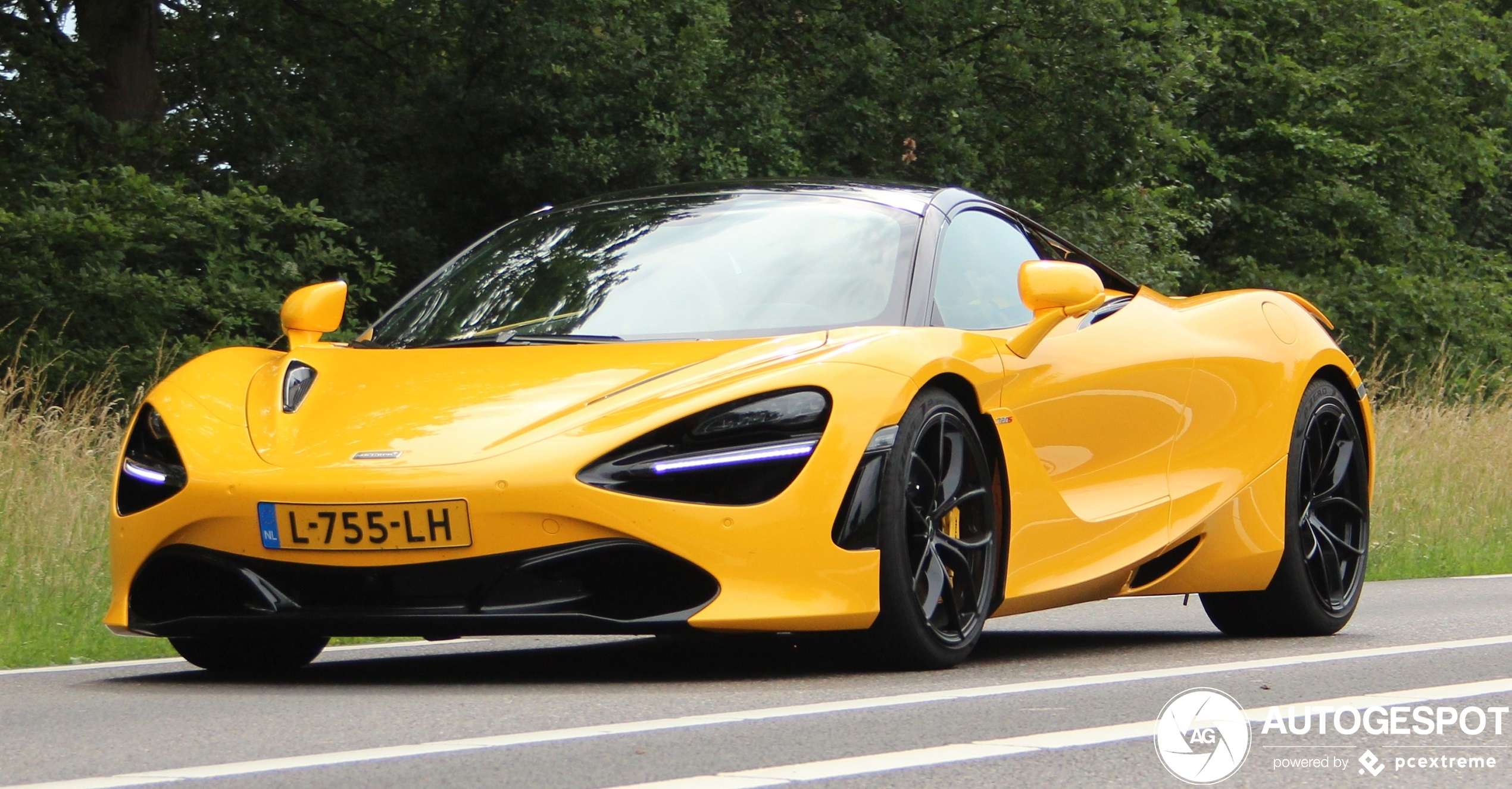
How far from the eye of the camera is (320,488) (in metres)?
5.03

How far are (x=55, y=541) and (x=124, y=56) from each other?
503 inches

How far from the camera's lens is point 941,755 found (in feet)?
13.4

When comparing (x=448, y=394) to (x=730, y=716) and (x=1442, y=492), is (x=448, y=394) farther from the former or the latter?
(x=1442, y=492)

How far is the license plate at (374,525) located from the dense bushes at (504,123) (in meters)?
11.0

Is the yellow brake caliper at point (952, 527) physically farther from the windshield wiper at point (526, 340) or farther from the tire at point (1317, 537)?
the tire at point (1317, 537)

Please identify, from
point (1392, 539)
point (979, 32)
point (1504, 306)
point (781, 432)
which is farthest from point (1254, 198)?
point (781, 432)

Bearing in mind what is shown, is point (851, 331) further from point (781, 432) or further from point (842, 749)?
point (842, 749)

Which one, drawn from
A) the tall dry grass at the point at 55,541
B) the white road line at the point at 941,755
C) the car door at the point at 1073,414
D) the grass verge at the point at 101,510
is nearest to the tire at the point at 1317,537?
the car door at the point at 1073,414

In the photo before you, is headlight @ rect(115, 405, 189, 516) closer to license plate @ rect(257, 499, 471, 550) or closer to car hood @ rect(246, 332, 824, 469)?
car hood @ rect(246, 332, 824, 469)

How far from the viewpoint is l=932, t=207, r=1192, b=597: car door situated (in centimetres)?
602

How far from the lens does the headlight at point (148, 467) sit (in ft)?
17.4

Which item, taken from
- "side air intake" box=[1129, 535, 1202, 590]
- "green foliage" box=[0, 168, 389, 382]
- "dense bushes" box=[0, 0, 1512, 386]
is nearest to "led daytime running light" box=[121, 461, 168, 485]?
"side air intake" box=[1129, 535, 1202, 590]

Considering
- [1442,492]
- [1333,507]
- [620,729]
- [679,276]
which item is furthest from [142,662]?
[1442,492]

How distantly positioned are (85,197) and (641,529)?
12424mm
